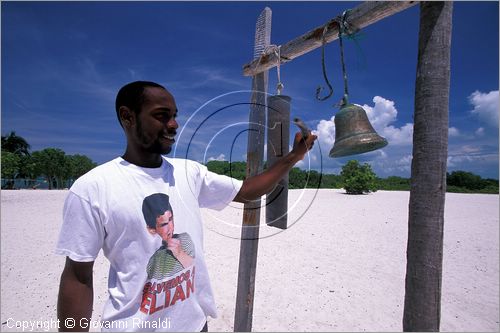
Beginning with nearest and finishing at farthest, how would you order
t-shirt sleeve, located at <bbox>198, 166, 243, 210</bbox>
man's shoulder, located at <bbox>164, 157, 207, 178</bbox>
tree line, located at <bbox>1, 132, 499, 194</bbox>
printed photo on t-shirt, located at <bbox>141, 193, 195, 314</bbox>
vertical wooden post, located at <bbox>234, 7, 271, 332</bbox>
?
printed photo on t-shirt, located at <bbox>141, 193, 195, 314</bbox>
man's shoulder, located at <bbox>164, 157, 207, 178</bbox>
t-shirt sleeve, located at <bbox>198, 166, 243, 210</bbox>
vertical wooden post, located at <bbox>234, 7, 271, 332</bbox>
tree line, located at <bbox>1, 132, 499, 194</bbox>

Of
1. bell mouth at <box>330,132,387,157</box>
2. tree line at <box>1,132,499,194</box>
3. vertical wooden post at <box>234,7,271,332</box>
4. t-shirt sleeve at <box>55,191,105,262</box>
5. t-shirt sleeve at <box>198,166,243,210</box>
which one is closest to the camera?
t-shirt sleeve at <box>55,191,105,262</box>

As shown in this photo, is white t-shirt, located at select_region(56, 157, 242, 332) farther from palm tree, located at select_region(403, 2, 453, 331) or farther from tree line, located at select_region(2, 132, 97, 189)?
tree line, located at select_region(2, 132, 97, 189)

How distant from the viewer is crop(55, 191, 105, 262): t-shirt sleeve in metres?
1.50

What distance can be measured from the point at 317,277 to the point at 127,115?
19.1ft

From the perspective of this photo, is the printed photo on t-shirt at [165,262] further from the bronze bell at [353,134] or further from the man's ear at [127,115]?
the bronze bell at [353,134]

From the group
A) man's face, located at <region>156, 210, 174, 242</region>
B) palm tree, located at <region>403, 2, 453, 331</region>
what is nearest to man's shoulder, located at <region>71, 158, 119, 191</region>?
man's face, located at <region>156, 210, 174, 242</region>

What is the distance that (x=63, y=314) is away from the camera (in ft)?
5.03

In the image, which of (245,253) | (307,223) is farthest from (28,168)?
(245,253)

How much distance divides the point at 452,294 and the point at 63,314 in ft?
22.0

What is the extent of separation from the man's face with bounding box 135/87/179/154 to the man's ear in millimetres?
50

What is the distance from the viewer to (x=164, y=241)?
5.54 feet

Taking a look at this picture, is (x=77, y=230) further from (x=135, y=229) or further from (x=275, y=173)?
(x=275, y=173)

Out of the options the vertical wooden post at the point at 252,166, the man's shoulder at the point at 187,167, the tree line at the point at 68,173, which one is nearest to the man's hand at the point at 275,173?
the man's shoulder at the point at 187,167

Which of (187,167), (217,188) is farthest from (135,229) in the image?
(217,188)
